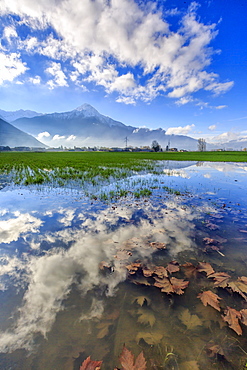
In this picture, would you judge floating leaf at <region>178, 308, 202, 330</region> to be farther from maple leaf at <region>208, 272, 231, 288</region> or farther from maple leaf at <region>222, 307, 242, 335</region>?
maple leaf at <region>208, 272, 231, 288</region>

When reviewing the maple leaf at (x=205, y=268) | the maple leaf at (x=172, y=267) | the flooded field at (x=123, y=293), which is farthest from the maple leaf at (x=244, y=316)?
the maple leaf at (x=172, y=267)

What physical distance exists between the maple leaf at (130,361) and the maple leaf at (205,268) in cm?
237

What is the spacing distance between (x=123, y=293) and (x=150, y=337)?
0.88 m

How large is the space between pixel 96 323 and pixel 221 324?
6.85ft

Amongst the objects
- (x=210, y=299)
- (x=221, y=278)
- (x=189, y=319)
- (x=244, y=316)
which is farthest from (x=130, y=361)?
(x=221, y=278)

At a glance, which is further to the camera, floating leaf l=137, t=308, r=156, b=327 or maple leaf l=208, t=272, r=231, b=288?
maple leaf l=208, t=272, r=231, b=288

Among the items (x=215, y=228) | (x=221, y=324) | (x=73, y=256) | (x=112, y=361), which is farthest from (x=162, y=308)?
(x=215, y=228)

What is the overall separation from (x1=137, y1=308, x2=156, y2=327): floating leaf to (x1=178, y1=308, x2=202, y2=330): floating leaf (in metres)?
0.49

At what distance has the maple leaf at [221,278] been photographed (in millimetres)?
3391

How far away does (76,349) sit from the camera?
2.33m

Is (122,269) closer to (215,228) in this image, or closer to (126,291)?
(126,291)

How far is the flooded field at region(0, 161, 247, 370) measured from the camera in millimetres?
2290

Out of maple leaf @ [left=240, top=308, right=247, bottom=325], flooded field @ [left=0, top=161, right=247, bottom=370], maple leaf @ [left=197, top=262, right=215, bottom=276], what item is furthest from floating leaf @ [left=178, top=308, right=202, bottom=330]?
maple leaf @ [left=197, top=262, right=215, bottom=276]

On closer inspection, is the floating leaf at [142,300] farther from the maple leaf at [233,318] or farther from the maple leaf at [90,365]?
the maple leaf at [233,318]
